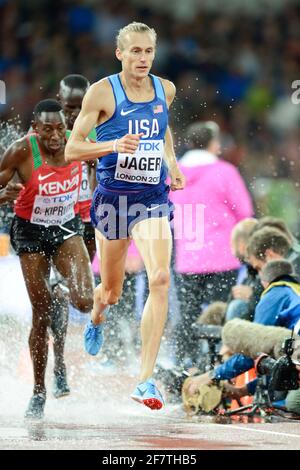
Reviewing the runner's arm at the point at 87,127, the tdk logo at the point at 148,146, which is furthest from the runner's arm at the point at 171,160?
the runner's arm at the point at 87,127

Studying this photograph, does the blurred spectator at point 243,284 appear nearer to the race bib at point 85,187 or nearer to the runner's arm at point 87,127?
the race bib at point 85,187

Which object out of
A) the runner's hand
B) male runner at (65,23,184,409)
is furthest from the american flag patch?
the runner's hand

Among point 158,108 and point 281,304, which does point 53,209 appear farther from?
point 281,304

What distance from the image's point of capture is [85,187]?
10344 millimetres

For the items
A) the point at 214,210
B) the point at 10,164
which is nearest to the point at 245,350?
the point at 10,164

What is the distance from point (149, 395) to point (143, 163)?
1463 millimetres

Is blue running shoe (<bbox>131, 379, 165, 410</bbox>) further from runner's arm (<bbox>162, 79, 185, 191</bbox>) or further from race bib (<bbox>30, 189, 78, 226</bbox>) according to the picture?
race bib (<bbox>30, 189, 78, 226</bbox>)

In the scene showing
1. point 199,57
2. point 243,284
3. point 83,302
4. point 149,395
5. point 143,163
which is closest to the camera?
point 149,395

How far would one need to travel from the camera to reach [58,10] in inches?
715

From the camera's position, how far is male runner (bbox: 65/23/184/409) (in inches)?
313

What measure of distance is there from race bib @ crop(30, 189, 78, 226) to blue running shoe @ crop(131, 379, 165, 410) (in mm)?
2057

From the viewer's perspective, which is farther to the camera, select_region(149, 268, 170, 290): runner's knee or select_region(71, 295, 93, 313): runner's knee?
select_region(71, 295, 93, 313): runner's knee

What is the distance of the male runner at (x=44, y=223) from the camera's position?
929 cm

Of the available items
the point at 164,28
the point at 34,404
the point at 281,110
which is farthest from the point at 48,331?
the point at 164,28
